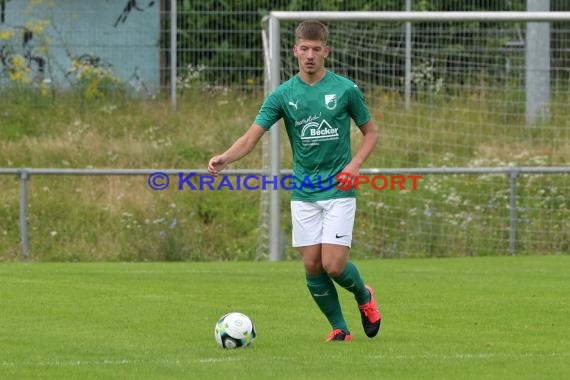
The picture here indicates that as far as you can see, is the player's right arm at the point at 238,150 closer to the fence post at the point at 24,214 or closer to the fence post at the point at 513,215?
the fence post at the point at 24,214

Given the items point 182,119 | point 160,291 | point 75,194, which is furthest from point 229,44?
point 160,291

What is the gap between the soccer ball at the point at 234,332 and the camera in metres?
8.55

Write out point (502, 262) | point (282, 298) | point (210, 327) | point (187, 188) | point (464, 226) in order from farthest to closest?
point (187, 188) < point (464, 226) < point (502, 262) < point (282, 298) < point (210, 327)

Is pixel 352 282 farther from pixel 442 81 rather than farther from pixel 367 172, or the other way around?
pixel 442 81

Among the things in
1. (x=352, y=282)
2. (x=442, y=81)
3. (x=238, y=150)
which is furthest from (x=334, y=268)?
(x=442, y=81)

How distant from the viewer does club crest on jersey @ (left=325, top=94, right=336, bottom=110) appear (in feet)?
29.5

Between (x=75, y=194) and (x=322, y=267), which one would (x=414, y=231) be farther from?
(x=322, y=267)

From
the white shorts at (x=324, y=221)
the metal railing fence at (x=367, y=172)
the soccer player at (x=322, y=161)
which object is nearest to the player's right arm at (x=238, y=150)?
the soccer player at (x=322, y=161)

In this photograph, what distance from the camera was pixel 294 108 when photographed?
902 cm

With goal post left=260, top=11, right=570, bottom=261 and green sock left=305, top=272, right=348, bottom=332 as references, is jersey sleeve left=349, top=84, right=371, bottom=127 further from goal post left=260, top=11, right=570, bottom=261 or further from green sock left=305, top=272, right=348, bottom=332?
goal post left=260, top=11, right=570, bottom=261

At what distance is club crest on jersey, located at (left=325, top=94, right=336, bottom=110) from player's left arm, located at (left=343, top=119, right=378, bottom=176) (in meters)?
0.30

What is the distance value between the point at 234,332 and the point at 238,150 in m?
1.23

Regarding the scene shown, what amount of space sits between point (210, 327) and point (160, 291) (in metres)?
2.92

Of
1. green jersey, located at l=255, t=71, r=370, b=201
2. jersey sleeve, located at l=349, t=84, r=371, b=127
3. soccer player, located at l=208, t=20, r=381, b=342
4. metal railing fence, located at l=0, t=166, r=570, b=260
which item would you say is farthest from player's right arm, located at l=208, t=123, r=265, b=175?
metal railing fence, located at l=0, t=166, r=570, b=260
